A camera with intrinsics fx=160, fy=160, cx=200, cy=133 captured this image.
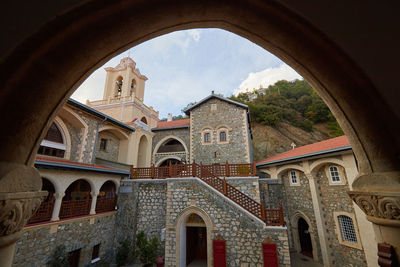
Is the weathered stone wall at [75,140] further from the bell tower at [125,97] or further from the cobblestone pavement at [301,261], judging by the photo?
the cobblestone pavement at [301,261]

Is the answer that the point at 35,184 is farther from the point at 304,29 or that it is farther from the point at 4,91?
the point at 304,29

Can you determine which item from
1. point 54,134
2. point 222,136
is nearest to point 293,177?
point 222,136

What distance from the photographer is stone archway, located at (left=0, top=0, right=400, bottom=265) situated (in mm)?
1032

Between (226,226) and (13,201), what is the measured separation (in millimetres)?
8174

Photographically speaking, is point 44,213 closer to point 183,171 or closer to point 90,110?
point 90,110

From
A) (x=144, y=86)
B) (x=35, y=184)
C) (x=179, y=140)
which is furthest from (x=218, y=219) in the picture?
(x=144, y=86)

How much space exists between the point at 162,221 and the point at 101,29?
400 inches

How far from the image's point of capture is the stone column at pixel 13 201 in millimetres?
1005

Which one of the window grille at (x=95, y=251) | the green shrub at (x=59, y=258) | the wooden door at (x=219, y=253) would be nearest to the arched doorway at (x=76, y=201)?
the green shrub at (x=59, y=258)

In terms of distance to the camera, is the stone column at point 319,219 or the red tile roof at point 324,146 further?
the stone column at point 319,219

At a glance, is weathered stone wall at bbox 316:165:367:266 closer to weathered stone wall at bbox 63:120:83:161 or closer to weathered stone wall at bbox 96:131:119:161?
weathered stone wall at bbox 63:120:83:161

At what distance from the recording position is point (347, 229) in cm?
831

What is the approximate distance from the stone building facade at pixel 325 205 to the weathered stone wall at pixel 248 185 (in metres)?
2.68

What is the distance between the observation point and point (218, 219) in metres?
7.88
